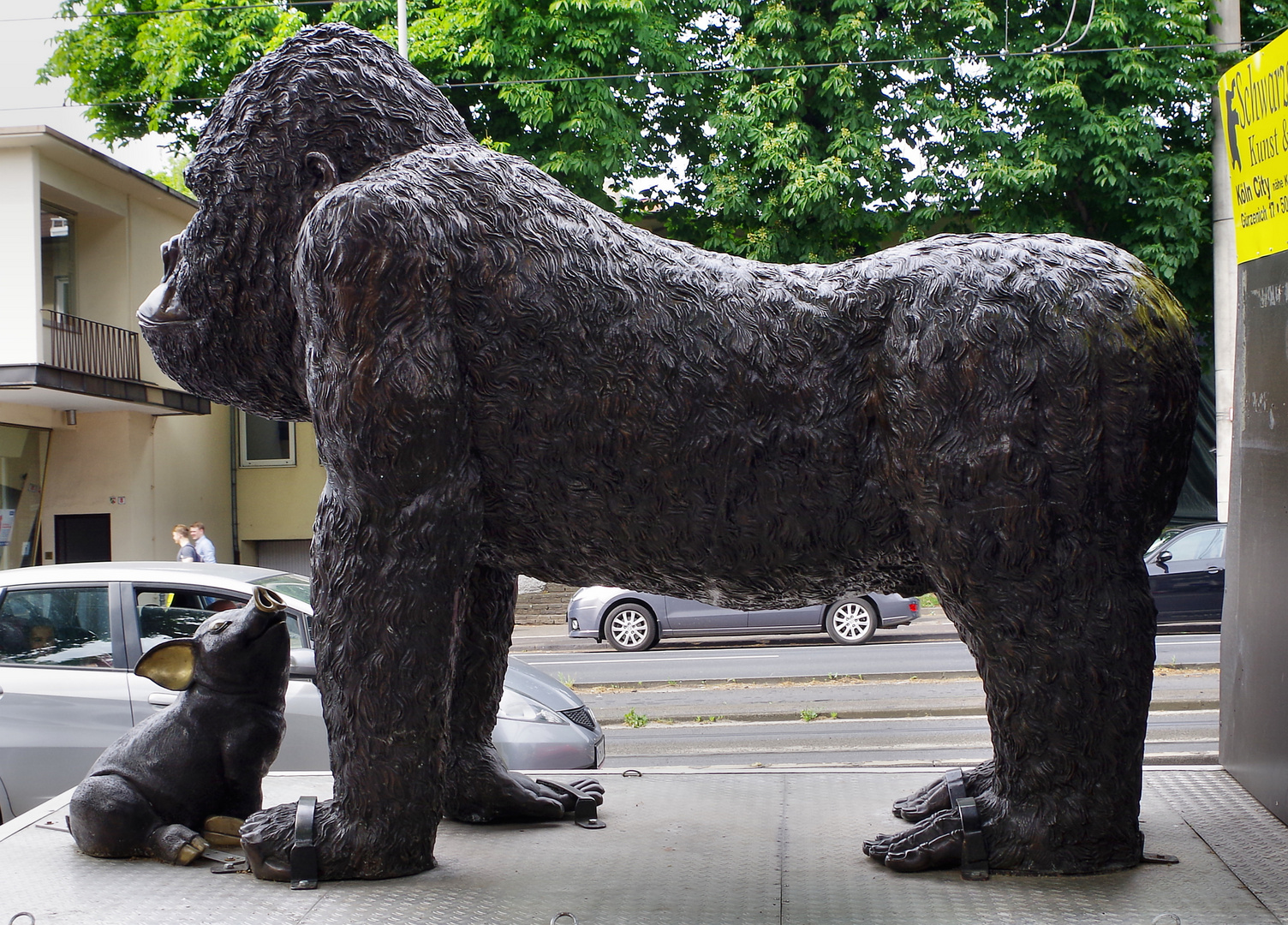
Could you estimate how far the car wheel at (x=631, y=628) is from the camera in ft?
42.3

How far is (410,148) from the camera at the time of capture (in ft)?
9.78

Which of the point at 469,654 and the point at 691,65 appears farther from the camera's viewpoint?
the point at 691,65

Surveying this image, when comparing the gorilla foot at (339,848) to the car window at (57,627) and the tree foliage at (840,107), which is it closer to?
the car window at (57,627)

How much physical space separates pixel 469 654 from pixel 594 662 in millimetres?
8668

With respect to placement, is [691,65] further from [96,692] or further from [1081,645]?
[1081,645]

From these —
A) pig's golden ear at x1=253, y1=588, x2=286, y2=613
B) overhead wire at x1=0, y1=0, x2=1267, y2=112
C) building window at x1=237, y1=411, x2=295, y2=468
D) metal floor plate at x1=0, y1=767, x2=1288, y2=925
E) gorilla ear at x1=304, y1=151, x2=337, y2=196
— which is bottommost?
metal floor plate at x1=0, y1=767, x2=1288, y2=925

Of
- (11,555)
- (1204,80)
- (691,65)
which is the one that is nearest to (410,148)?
(691,65)

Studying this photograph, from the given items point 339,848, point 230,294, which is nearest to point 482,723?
point 339,848

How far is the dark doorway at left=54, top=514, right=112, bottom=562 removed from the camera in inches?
647

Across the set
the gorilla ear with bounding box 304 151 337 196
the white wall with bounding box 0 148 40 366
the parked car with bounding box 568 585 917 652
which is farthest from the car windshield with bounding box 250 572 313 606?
the white wall with bounding box 0 148 40 366

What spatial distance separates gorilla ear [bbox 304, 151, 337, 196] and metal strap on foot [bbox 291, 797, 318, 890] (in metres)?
1.63

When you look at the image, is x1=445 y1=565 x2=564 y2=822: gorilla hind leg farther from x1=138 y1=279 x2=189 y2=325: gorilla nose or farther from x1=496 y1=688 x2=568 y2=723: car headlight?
x1=496 y1=688 x2=568 y2=723: car headlight

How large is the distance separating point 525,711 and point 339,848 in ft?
8.83

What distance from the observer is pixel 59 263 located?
52.2ft
